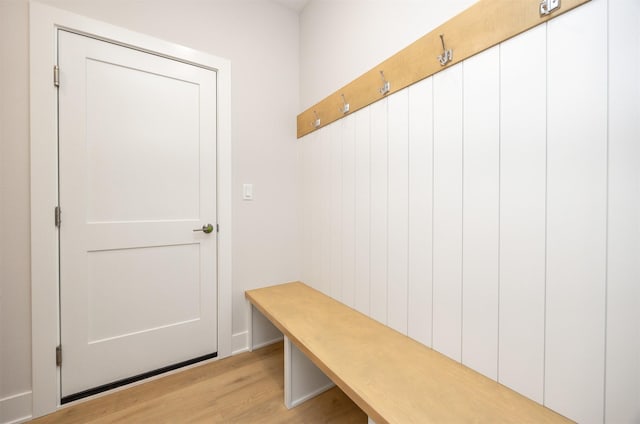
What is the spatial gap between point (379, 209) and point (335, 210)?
42 centimetres

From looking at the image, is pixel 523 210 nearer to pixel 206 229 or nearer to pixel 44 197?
pixel 206 229

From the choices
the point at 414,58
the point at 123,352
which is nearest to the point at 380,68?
the point at 414,58

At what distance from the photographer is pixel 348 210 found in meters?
1.70

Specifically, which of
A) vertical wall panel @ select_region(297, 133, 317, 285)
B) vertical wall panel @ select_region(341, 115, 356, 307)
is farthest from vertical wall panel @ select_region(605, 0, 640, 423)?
vertical wall panel @ select_region(297, 133, 317, 285)

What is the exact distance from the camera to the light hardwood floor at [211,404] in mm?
1337

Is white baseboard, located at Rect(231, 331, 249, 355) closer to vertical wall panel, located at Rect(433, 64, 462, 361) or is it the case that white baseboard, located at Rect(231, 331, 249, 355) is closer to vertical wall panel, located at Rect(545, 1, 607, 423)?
vertical wall panel, located at Rect(433, 64, 462, 361)

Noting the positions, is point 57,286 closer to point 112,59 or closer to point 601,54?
point 112,59

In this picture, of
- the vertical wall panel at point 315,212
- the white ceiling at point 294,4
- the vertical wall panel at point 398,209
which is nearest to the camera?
the vertical wall panel at point 398,209

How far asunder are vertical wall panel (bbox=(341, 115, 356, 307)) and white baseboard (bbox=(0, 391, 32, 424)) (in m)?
1.76

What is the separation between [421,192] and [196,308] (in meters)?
1.65

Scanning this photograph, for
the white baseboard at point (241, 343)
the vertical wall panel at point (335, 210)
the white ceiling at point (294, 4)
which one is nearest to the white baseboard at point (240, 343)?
the white baseboard at point (241, 343)

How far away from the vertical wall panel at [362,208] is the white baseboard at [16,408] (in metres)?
1.80

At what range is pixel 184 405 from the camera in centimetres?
143

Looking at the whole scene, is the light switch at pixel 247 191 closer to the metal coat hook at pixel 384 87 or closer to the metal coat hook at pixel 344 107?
the metal coat hook at pixel 344 107
